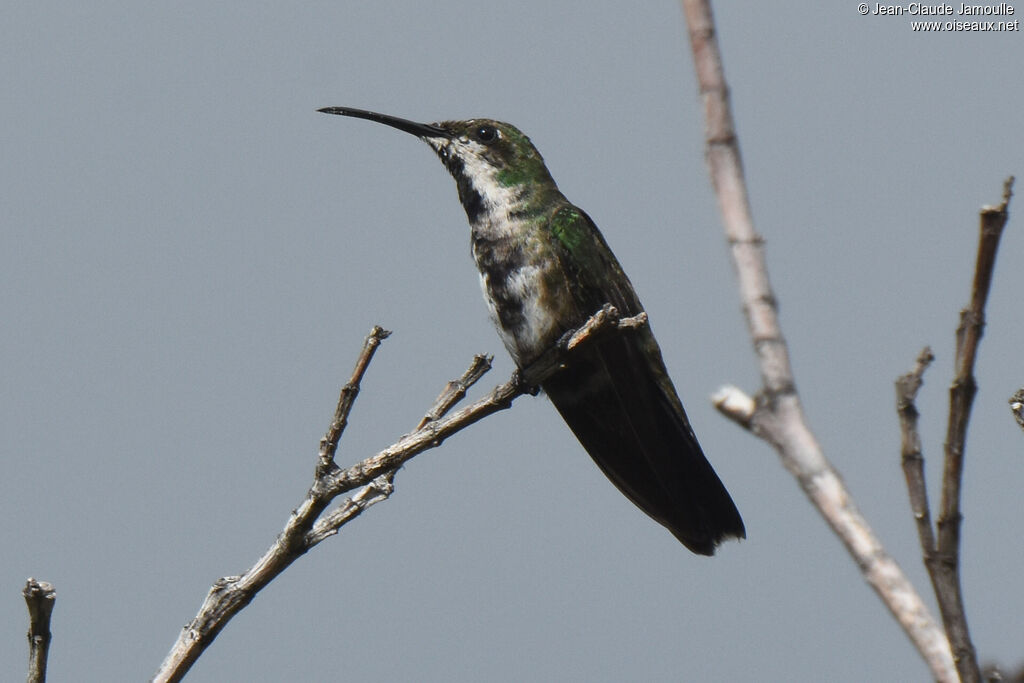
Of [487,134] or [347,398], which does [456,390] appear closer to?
[347,398]

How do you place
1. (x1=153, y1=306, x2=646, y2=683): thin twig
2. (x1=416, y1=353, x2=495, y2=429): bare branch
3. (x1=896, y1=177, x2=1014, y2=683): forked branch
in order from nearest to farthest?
1. (x1=896, y1=177, x2=1014, y2=683): forked branch
2. (x1=153, y1=306, x2=646, y2=683): thin twig
3. (x1=416, y1=353, x2=495, y2=429): bare branch

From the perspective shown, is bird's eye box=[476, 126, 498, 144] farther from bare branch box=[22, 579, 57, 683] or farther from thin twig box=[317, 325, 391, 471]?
bare branch box=[22, 579, 57, 683]

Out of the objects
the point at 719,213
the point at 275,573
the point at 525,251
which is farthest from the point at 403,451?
the point at 525,251

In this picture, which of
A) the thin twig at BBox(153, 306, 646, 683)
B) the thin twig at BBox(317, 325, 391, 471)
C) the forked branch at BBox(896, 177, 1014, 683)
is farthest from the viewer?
the thin twig at BBox(317, 325, 391, 471)

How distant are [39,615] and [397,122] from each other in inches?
186

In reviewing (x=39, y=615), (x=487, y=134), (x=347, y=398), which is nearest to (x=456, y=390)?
(x=347, y=398)

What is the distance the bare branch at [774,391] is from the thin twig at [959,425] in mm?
44

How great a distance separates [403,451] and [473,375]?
514 millimetres

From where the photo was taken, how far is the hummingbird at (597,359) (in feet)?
17.3

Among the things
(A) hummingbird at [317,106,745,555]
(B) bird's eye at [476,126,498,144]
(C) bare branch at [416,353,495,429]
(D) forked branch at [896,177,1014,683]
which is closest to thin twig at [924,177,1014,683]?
(D) forked branch at [896,177,1014,683]

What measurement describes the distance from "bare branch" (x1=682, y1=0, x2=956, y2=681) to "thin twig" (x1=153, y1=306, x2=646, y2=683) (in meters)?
1.62

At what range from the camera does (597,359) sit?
549cm

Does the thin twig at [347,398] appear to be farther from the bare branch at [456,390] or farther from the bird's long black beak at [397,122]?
the bird's long black beak at [397,122]

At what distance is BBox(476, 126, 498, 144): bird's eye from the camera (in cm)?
642
